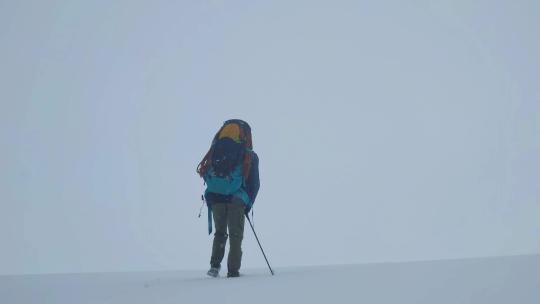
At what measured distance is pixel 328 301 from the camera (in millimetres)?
4609

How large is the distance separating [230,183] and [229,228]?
0.55 m

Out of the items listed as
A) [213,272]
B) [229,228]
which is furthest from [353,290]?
[229,228]

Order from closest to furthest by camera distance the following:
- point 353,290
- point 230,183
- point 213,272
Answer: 1. point 353,290
2. point 213,272
3. point 230,183

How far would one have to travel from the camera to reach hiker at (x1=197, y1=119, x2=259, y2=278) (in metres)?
8.54

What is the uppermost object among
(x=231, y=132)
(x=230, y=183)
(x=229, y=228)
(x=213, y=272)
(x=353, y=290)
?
(x=231, y=132)

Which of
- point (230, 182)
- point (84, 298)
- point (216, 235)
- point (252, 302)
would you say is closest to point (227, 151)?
point (230, 182)

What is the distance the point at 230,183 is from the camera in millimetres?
8531

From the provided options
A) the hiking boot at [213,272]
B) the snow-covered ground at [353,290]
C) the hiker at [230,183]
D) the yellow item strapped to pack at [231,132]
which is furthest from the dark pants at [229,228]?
the snow-covered ground at [353,290]

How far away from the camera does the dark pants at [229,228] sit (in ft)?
27.7

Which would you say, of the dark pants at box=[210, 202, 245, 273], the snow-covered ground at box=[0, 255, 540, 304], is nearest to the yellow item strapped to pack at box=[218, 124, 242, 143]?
the dark pants at box=[210, 202, 245, 273]

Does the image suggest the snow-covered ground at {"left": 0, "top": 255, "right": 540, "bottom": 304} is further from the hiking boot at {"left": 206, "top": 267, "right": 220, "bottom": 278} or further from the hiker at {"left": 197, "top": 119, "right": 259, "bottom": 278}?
the hiker at {"left": 197, "top": 119, "right": 259, "bottom": 278}

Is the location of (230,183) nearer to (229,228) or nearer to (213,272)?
(229,228)

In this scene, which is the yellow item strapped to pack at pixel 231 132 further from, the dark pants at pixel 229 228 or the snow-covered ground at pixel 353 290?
the snow-covered ground at pixel 353 290

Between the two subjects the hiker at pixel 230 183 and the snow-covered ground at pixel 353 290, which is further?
the hiker at pixel 230 183
